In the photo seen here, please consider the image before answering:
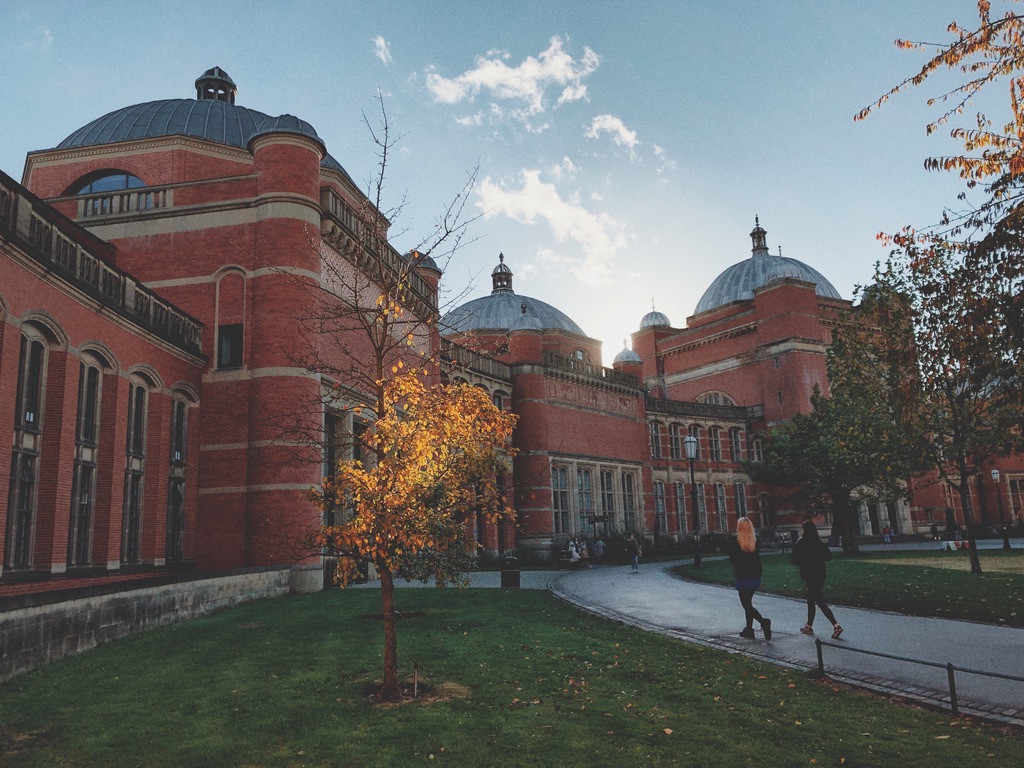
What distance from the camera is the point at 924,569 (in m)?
21.7

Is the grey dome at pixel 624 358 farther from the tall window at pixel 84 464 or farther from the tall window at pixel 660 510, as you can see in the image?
the tall window at pixel 84 464

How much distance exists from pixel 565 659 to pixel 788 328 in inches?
1794

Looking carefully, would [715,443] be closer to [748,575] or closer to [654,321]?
[654,321]

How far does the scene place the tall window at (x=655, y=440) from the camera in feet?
157

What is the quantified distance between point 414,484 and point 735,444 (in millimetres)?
47030

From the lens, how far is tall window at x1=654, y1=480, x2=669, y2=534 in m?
46.0

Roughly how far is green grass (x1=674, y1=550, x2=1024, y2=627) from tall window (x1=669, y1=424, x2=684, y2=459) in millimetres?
24026

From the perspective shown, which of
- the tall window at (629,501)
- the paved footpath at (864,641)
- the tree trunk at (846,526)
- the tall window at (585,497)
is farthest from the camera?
the tall window at (629,501)

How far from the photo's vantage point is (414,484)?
8.16m

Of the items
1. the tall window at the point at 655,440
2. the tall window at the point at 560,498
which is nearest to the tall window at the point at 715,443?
the tall window at the point at 655,440

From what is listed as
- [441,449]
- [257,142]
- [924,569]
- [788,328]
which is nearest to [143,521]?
[257,142]

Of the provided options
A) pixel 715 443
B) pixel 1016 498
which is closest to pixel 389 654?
pixel 715 443

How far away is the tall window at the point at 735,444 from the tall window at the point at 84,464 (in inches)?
1705

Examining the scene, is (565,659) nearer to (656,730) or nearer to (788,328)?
(656,730)
